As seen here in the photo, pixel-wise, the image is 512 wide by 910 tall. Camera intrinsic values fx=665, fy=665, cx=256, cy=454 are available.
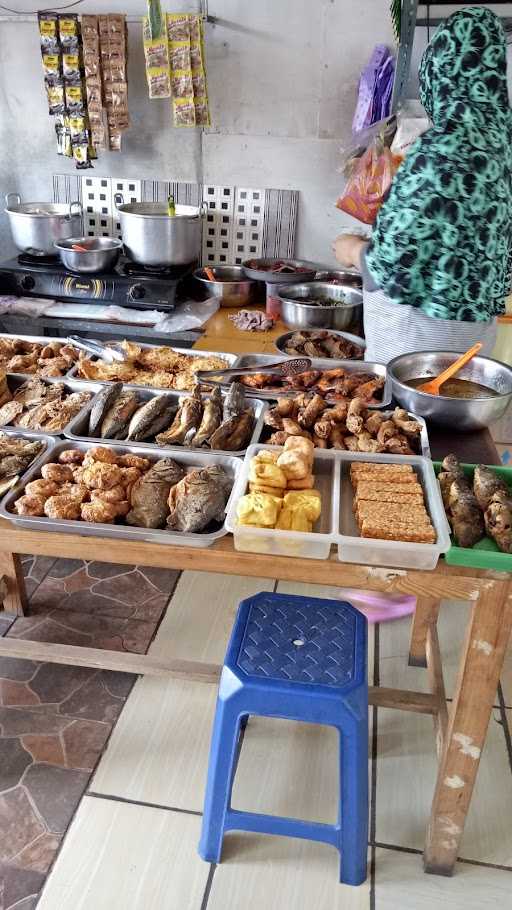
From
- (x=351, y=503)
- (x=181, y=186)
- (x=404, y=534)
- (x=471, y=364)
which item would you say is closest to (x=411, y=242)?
(x=471, y=364)

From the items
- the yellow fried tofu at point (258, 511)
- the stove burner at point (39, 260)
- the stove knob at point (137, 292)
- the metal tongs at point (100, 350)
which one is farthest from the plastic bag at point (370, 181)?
the yellow fried tofu at point (258, 511)

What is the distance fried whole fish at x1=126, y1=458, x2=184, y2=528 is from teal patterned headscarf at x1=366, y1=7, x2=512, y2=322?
1.01 m

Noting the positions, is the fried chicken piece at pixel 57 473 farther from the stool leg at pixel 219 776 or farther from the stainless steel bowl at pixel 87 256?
the stainless steel bowl at pixel 87 256

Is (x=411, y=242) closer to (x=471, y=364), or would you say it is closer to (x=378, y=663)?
(x=471, y=364)

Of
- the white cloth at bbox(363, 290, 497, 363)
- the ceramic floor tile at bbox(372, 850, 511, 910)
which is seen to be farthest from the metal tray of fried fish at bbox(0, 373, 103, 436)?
the ceramic floor tile at bbox(372, 850, 511, 910)

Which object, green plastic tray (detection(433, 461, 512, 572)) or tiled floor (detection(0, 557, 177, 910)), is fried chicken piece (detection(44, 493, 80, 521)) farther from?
tiled floor (detection(0, 557, 177, 910))

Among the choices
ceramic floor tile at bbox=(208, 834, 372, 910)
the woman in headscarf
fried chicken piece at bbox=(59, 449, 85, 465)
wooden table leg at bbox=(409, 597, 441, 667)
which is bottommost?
ceramic floor tile at bbox=(208, 834, 372, 910)

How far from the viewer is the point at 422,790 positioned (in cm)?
215

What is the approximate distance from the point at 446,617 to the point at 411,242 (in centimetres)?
164

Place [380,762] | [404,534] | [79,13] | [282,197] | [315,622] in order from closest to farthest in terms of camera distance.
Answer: [404,534], [315,622], [380,762], [79,13], [282,197]

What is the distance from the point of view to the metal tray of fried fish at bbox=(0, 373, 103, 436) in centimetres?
192

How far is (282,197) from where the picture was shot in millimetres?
3979

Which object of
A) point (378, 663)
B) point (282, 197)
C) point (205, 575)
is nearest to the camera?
point (378, 663)

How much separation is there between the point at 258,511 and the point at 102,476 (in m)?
0.46
